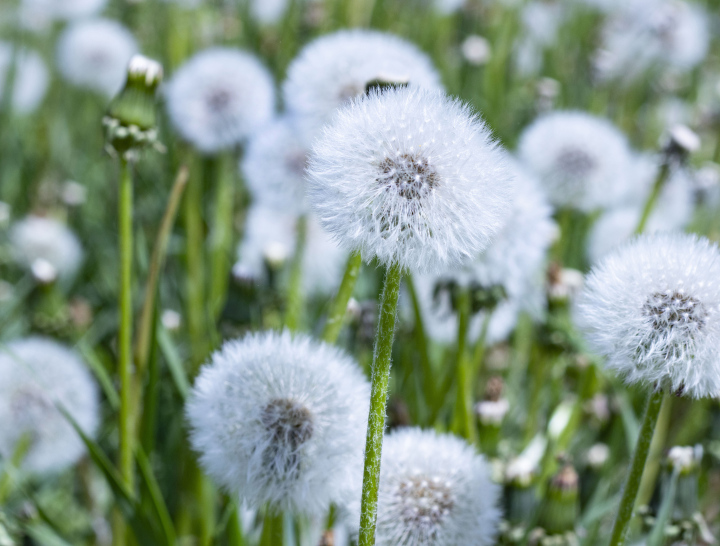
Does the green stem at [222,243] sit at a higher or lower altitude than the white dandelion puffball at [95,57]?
lower

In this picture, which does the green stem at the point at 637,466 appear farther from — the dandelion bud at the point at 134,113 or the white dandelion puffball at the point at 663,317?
the dandelion bud at the point at 134,113

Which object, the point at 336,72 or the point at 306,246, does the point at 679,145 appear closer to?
the point at 336,72

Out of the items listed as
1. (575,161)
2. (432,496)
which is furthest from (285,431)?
(575,161)

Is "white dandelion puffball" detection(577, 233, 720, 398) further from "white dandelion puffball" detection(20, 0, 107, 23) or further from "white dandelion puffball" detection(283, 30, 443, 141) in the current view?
"white dandelion puffball" detection(20, 0, 107, 23)

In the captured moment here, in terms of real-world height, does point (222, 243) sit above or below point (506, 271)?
above

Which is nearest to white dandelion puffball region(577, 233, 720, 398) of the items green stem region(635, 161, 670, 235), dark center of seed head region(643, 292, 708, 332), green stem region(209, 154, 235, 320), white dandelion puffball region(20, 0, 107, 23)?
dark center of seed head region(643, 292, 708, 332)

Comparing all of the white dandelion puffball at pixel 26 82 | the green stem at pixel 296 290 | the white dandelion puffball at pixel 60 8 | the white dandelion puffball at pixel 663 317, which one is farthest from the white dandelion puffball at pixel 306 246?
the white dandelion puffball at pixel 60 8

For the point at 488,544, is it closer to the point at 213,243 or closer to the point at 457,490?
the point at 457,490
